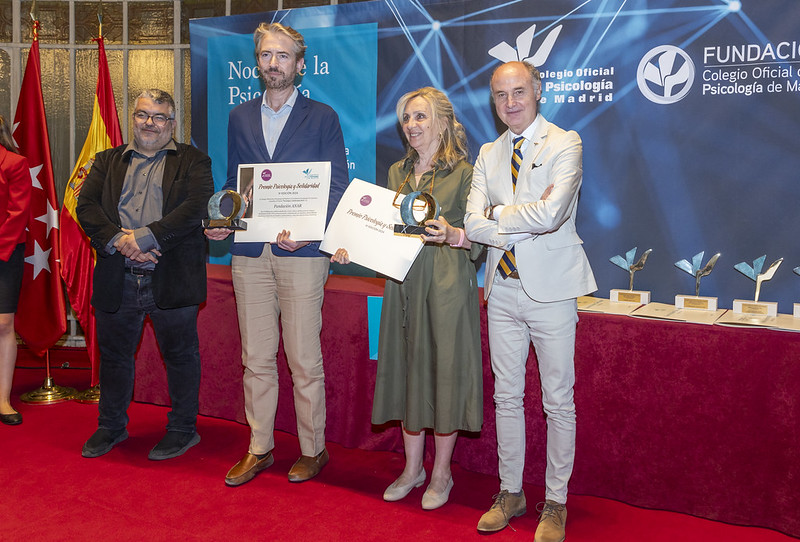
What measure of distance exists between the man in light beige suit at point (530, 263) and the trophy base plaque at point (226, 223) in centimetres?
111

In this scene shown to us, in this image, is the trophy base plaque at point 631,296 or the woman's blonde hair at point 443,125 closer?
the woman's blonde hair at point 443,125

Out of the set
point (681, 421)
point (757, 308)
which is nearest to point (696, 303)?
point (757, 308)

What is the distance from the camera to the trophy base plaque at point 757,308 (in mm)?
3072

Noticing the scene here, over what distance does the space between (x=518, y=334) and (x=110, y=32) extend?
506 centimetres

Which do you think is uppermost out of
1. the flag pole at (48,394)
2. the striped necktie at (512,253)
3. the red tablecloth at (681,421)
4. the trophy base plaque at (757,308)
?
the striped necktie at (512,253)

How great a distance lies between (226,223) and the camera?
307cm

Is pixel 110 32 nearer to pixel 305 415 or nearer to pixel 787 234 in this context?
pixel 305 415

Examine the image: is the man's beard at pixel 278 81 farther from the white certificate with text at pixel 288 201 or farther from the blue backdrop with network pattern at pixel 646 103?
the blue backdrop with network pattern at pixel 646 103

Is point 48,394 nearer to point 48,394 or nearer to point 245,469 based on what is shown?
point 48,394

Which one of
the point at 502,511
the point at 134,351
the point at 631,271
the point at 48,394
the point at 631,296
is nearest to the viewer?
the point at 502,511

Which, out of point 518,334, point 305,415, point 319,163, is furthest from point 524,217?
point 305,415

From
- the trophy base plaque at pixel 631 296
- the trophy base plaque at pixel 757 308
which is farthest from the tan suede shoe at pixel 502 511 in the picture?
the trophy base plaque at pixel 757 308

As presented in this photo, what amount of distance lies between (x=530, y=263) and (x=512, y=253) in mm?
98

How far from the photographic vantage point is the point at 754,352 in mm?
2789
